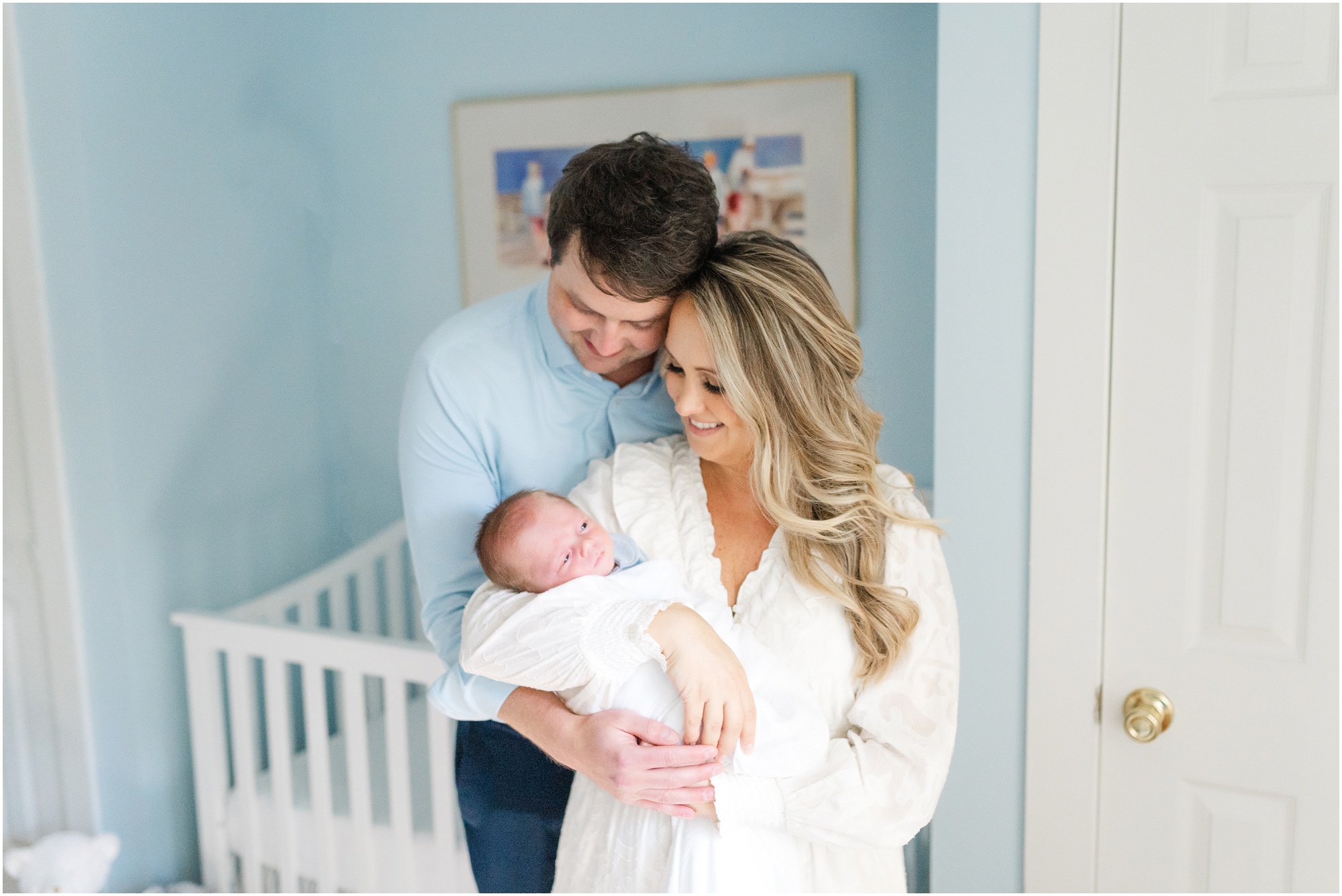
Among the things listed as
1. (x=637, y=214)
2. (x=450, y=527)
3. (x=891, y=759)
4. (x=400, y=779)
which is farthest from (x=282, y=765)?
(x=637, y=214)

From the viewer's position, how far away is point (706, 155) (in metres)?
2.37

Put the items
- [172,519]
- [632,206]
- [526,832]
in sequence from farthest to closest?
[172,519]
[526,832]
[632,206]

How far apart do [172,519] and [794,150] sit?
172 centimetres

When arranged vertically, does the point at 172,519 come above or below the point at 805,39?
below

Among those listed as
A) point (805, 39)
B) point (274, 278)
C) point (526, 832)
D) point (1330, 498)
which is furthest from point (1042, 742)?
point (274, 278)

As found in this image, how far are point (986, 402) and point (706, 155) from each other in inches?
46.1

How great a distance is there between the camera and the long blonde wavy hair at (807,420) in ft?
3.92

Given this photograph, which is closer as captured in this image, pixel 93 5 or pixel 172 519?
pixel 93 5

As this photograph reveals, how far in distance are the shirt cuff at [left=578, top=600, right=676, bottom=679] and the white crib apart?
76cm

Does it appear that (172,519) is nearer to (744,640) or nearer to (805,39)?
(744,640)

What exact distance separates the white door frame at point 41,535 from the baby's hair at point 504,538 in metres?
1.36

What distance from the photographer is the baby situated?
3.85 ft

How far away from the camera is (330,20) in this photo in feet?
8.67

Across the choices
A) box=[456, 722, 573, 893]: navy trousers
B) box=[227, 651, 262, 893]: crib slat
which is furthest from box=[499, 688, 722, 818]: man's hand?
box=[227, 651, 262, 893]: crib slat
